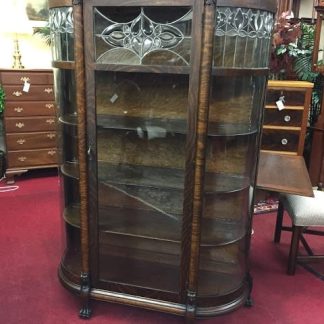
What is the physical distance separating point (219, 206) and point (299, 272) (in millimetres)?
901

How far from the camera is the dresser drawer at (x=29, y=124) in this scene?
11.5 ft

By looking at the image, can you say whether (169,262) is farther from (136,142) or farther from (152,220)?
(136,142)

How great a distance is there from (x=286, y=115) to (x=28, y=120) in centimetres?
242

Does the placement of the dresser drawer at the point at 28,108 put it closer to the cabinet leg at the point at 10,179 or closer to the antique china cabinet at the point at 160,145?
the cabinet leg at the point at 10,179

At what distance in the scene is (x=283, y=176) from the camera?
1.97 metres

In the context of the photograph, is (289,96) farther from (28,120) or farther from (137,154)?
(28,120)

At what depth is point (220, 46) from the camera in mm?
1464

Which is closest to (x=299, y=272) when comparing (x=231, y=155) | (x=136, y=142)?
(x=231, y=155)

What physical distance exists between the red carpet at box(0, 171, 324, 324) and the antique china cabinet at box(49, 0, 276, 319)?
13 centimetres

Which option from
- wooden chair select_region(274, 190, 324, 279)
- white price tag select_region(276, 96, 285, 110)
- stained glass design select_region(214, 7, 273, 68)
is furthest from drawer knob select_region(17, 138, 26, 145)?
stained glass design select_region(214, 7, 273, 68)

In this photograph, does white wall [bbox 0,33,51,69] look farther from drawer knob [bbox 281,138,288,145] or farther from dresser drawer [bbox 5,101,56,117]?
drawer knob [bbox 281,138,288,145]

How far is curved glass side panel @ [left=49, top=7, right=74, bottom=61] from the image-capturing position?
1.58 metres

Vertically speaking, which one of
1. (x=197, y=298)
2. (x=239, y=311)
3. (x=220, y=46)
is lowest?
(x=239, y=311)

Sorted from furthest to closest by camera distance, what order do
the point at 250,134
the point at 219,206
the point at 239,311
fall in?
the point at 239,311 < the point at 219,206 < the point at 250,134
